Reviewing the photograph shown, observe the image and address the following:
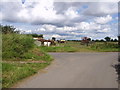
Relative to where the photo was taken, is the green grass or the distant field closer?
the distant field

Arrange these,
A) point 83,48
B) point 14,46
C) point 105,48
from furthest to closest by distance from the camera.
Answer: point 105,48 < point 83,48 < point 14,46

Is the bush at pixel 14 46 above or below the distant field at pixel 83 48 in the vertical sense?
above

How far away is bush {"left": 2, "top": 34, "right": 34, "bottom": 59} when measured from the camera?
48.1 feet

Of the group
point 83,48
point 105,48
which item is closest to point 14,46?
point 83,48

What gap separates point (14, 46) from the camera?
50.0ft

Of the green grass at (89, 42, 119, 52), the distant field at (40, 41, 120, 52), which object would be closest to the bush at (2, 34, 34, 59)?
the distant field at (40, 41, 120, 52)

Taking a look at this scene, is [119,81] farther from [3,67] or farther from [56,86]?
[3,67]

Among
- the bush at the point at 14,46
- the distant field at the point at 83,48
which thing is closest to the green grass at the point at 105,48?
the distant field at the point at 83,48

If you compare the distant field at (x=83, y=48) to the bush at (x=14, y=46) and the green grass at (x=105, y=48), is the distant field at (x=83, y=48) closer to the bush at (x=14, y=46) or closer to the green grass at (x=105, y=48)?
the green grass at (x=105, y=48)

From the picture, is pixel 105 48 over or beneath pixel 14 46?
beneath

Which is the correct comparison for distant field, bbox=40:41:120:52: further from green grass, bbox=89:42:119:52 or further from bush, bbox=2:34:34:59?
bush, bbox=2:34:34:59

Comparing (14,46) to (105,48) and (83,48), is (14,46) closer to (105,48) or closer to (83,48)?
(83,48)

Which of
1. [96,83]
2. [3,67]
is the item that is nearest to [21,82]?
[3,67]

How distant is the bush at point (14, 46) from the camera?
1466 centimetres
